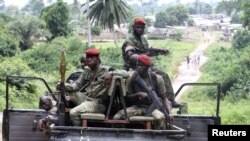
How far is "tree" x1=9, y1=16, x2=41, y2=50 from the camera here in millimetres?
42513

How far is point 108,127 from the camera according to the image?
19.3 feet

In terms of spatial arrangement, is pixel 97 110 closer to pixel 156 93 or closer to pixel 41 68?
pixel 156 93

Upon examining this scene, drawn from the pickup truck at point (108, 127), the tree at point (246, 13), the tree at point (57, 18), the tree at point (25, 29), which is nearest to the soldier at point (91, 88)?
the pickup truck at point (108, 127)

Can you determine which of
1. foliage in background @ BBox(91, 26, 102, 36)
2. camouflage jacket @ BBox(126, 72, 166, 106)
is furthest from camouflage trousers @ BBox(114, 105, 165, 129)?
foliage in background @ BBox(91, 26, 102, 36)

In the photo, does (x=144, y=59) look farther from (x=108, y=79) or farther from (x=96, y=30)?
(x=96, y=30)

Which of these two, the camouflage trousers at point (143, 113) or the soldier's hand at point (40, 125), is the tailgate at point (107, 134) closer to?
the camouflage trousers at point (143, 113)

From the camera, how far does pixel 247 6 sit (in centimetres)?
3039

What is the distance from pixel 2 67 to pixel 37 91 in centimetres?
164

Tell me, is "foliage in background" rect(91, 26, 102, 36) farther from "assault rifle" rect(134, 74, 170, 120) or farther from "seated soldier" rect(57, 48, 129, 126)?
"assault rifle" rect(134, 74, 170, 120)

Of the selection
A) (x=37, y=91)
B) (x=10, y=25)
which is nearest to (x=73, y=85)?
(x=37, y=91)

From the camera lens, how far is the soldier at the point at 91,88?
5867mm

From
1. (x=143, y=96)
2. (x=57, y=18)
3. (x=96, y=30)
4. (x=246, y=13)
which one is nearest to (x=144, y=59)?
(x=143, y=96)

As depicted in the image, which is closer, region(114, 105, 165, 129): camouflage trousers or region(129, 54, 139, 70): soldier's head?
region(114, 105, 165, 129): camouflage trousers

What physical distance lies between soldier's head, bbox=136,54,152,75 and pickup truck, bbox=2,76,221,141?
0.33 meters
